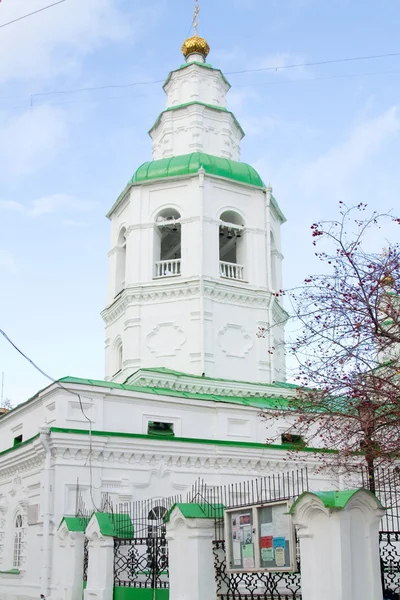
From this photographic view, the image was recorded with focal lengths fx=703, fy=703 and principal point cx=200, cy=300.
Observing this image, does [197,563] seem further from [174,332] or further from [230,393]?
[174,332]

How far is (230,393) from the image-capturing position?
915 inches

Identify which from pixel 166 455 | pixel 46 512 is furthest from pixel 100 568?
pixel 166 455

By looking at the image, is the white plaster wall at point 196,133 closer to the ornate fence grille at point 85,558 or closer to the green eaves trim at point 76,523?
the green eaves trim at point 76,523

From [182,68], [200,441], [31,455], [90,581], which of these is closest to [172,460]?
[200,441]

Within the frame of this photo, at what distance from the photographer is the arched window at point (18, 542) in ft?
61.7

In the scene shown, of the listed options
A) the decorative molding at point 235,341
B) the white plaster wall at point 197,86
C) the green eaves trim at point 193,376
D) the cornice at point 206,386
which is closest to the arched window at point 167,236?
the decorative molding at point 235,341

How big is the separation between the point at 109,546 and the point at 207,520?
→ 290cm

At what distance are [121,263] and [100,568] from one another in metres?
15.4

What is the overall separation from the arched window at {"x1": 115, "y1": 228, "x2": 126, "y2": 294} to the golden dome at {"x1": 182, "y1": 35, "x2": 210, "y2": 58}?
9.21 metres

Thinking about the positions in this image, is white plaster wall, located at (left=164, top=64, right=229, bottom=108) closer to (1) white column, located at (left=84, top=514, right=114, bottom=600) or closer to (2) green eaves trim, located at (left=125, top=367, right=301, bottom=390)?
(2) green eaves trim, located at (left=125, top=367, right=301, bottom=390)

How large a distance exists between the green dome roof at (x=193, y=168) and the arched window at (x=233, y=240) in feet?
→ 4.84

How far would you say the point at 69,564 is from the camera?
14.7 m

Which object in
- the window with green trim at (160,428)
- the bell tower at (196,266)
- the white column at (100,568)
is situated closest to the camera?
the white column at (100,568)

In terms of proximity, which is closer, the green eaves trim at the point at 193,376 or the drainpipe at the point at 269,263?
the green eaves trim at the point at 193,376
